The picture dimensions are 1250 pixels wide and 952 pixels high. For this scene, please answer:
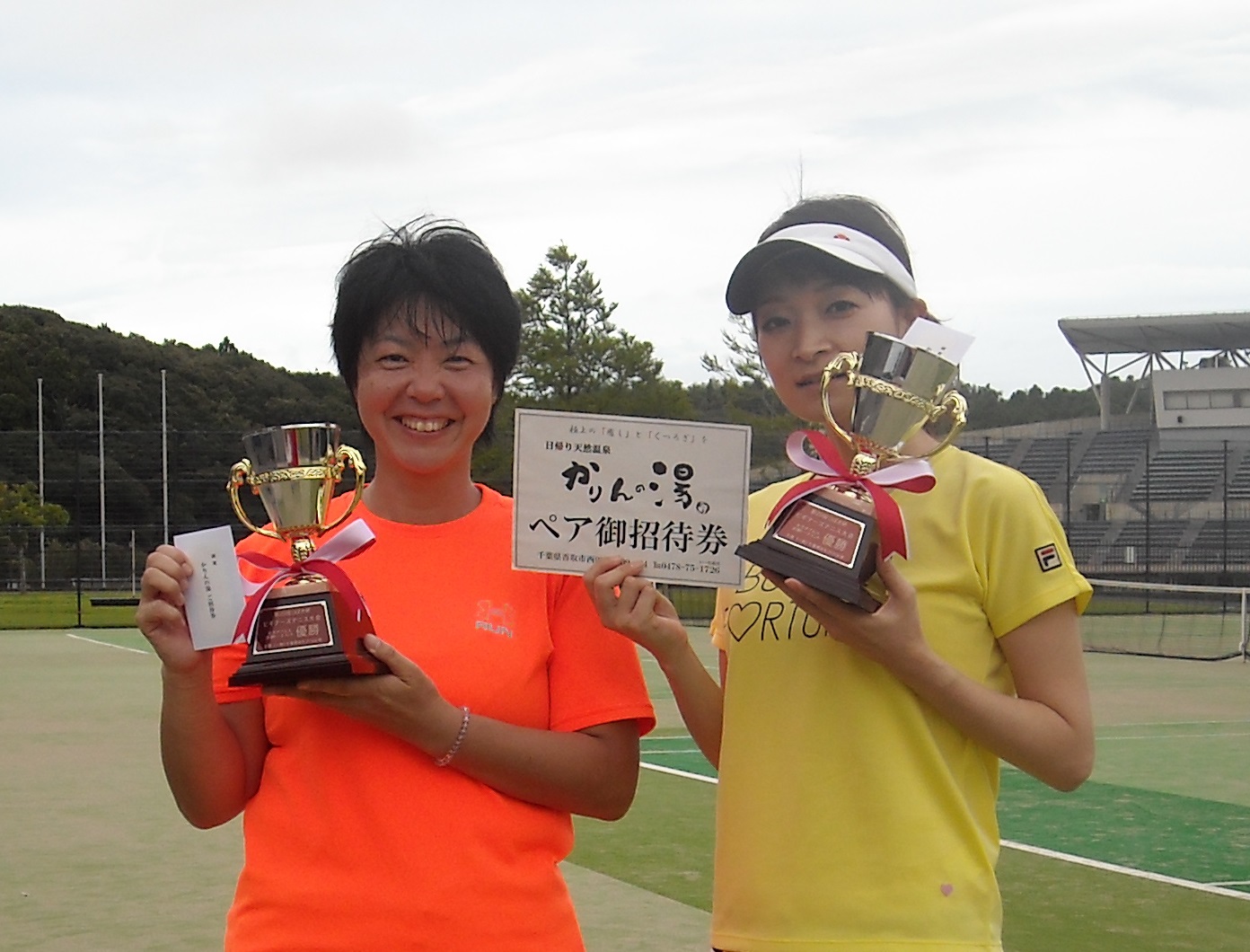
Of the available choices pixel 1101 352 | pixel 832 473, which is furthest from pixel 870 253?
pixel 1101 352

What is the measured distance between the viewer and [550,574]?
220 centimetres

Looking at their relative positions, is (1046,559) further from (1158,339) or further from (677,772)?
(1158,339)

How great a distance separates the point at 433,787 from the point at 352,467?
47cm

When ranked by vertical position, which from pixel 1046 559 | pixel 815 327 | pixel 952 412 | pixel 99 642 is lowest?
pixel 99 642

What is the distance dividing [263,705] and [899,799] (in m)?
0.83

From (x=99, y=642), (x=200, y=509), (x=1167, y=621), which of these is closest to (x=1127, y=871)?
(x=99, y=642)

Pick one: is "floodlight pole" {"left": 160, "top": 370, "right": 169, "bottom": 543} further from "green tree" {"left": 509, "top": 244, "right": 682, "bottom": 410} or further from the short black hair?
the short black hair

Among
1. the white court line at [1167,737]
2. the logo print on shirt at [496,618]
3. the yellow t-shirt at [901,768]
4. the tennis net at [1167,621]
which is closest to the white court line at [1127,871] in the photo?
the white court line at [1167,737]

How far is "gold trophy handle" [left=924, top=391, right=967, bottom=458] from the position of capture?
211 centimetres

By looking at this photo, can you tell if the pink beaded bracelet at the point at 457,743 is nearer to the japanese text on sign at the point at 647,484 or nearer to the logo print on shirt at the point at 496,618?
the logo print on shirt at the point at 496,618

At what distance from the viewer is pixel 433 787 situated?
205 cm

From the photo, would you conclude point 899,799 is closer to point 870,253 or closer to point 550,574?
point 550,574

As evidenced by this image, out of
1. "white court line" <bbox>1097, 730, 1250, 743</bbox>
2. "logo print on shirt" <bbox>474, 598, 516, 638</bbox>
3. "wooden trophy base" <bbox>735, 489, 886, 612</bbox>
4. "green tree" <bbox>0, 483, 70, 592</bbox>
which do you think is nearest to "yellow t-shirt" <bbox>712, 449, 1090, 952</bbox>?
"wooden trophy base" <bbox>735, 489, 886, 612</bbox>

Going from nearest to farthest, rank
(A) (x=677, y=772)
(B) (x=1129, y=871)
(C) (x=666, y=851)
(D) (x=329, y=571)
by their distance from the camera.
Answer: (D) (x=329, y=571), (B) (x=1129, y=871), (C) (x=666, y=851), (A) (x=677, y=772)
